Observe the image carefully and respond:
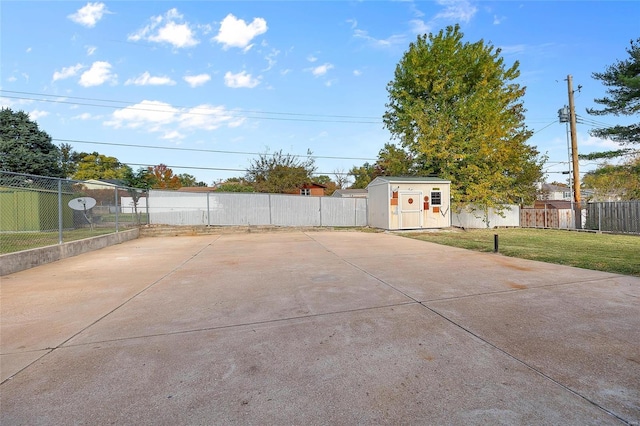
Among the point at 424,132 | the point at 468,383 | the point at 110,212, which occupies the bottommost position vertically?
the point at 468,383

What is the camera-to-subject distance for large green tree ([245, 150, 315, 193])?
111 feet

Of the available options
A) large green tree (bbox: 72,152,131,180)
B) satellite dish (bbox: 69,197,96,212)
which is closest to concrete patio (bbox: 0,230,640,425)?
satellite dish (bbox: 69,197,96,212)

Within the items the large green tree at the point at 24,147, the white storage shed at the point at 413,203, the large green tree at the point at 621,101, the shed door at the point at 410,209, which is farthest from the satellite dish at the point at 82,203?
the large green tree at the point at 621,101

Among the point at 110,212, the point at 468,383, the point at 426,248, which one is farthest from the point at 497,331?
the point at 110,212

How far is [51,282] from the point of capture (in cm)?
558

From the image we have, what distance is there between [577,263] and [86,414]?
8.43 meters

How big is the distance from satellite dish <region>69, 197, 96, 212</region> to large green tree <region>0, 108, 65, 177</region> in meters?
10.9

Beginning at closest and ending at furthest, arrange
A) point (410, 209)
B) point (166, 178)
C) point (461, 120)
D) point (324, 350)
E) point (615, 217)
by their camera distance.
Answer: point (324, 350)
point (615, 217)
point (410, 209)
point (461, 120)
point (166, 178)

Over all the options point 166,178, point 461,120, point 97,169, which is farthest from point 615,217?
point 166,178

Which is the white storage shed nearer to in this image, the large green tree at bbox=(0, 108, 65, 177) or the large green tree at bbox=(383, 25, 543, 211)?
the large green tree at bbox=(383, 25, 543, 211)

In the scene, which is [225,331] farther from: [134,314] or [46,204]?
[46,204]

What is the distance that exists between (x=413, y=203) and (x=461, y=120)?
6293 mm

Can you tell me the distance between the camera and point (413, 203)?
50.6 ft

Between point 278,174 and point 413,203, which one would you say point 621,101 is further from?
point 278,174
